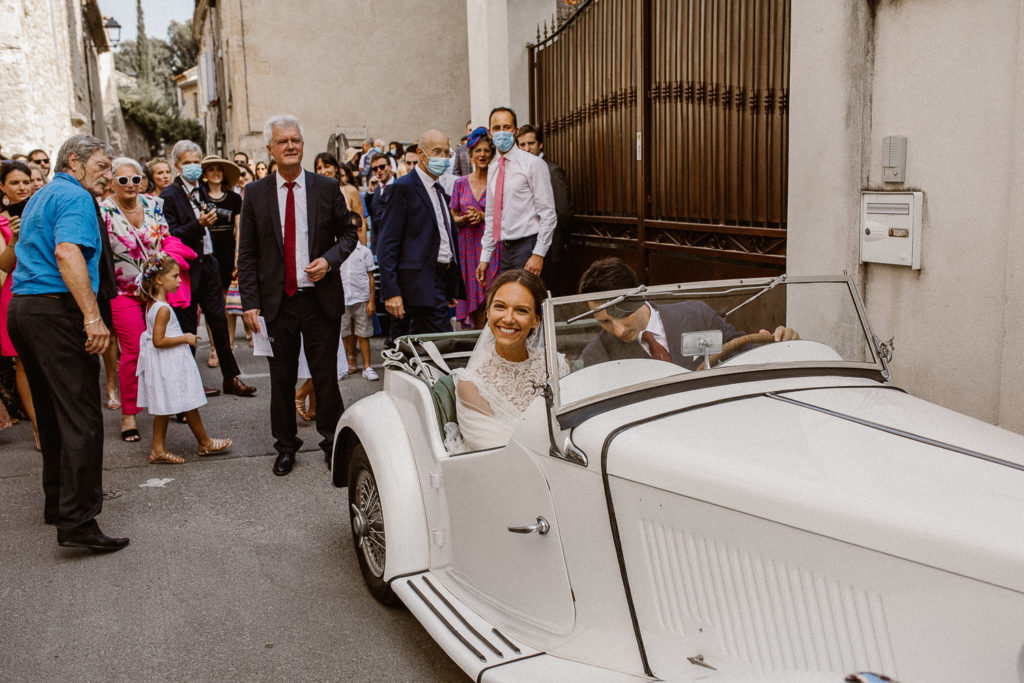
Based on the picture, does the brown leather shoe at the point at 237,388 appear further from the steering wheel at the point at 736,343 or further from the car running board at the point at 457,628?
the steering wheel at the point at 736,343

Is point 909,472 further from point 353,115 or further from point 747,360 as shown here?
point 353,115

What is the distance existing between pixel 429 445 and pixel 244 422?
3890 millimetres

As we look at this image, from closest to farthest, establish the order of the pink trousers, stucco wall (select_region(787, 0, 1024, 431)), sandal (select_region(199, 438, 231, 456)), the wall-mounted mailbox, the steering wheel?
the steering wheel
stucco wall (select_region(787, 0, 1024, 431))
the wall-mounted mailbox
sandal (select_region(199, 438, 231, 456))
the pink trousers

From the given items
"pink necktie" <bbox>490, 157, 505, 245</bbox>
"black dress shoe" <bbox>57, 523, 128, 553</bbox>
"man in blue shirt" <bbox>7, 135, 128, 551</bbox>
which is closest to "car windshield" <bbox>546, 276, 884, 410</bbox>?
"man in blue shirt" <bbox>7, 135, 128, 551</bbox>

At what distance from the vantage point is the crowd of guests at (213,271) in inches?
173

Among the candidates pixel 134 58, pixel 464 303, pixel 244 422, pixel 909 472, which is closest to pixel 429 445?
pixel 909 472

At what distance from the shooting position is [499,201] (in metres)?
7.16

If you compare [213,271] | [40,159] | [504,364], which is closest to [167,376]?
[213,271]

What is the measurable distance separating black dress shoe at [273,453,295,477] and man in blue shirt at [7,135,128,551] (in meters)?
1.29

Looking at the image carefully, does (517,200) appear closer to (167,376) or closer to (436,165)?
(436,165)

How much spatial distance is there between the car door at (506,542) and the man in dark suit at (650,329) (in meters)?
0.42

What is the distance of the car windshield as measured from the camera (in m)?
2.75

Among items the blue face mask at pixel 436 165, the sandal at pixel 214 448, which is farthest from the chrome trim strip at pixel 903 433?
the blue face mask at pixel 436 165

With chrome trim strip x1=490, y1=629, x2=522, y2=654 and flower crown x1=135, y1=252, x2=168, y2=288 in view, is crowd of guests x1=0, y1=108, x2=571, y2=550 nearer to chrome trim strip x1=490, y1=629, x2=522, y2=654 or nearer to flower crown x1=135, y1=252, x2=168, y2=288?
flower crown x1=135, y1=252, x2=168, y2=288
